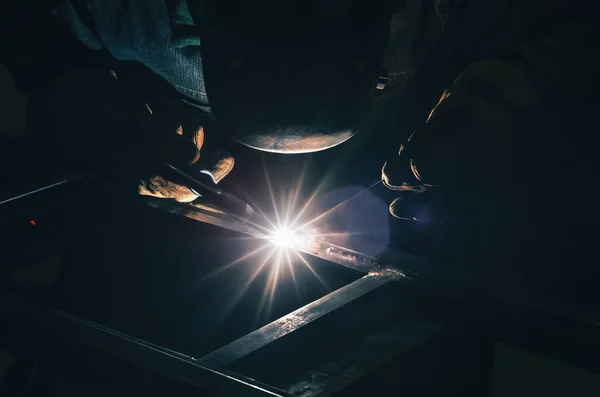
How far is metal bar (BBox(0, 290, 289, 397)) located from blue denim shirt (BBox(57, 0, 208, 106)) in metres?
1.40

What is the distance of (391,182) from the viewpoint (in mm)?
1875

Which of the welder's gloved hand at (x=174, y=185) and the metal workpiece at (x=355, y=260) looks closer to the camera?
the metal workpiece at (x=355, y=260)

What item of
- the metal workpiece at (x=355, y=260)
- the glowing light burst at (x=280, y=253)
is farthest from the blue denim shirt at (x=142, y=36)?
the metal workpiece at (x=355, y=260)

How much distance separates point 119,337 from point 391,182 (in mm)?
1135

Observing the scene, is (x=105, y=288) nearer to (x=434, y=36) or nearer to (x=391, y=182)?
(x=391, y=182)

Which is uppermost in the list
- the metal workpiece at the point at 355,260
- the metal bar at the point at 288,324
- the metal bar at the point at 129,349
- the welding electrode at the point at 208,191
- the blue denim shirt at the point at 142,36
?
the blue denim shirt at the point at 142,36

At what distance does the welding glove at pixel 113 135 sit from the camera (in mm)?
2254

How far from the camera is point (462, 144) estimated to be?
1671mm

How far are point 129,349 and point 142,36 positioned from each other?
5.35ft

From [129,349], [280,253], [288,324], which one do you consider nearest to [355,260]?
[280,253]

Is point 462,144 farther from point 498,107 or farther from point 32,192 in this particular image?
point 32,192

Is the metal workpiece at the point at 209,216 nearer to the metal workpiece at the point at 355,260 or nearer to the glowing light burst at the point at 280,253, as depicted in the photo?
the glowing light burst at the point at 280,253

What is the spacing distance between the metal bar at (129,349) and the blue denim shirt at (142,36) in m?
1.40

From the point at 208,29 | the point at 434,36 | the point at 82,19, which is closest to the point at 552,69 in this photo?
the point at 434,36
